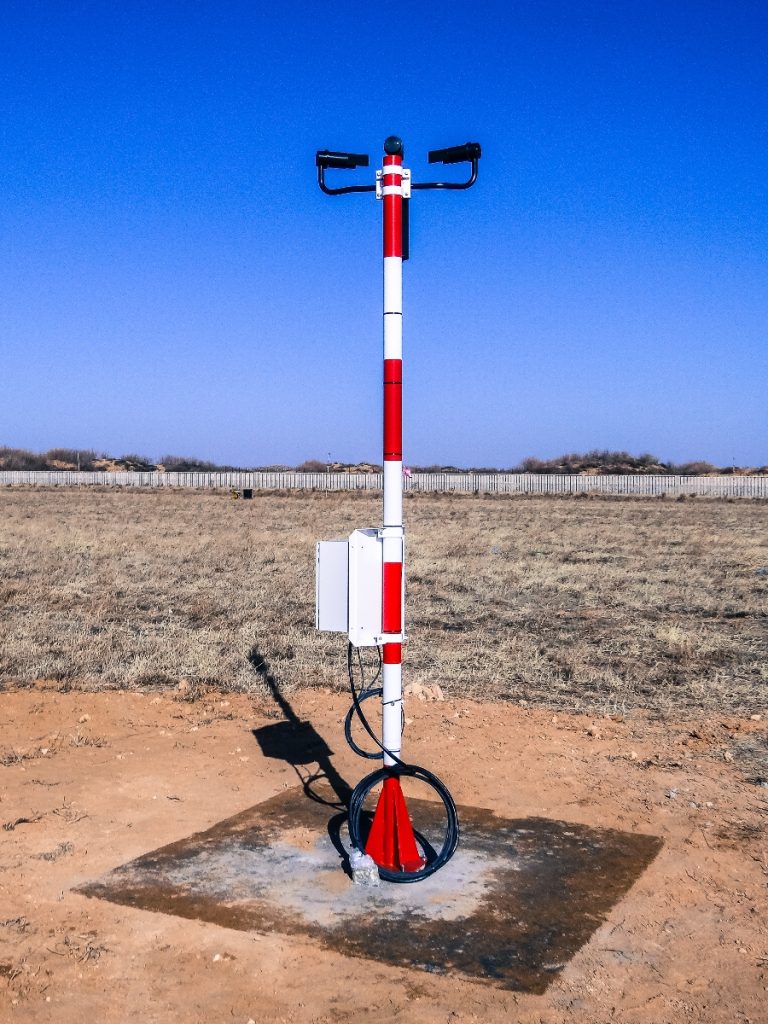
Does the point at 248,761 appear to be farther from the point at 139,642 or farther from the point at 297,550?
the point at 297,550

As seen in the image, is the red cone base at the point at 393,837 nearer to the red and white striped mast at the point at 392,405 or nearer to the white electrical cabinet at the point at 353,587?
the red and white striped mast at the point at 392,405

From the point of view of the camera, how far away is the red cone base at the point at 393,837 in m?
5.54

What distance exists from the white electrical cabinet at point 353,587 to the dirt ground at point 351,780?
163 centimetres

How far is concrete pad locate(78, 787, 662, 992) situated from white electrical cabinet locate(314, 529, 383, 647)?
1317 millimetres

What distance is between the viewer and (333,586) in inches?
220

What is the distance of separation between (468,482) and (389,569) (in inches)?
2864

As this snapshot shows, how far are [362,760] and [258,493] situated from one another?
6678 cm

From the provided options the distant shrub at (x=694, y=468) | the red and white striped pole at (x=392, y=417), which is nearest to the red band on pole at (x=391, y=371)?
the red and white striped pole at (x=392, y=417)

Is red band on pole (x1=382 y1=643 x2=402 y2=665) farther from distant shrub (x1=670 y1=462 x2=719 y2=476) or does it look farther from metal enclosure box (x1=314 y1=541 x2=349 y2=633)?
distant shrub (x1=670 y1=462 x2=719 y2=476)

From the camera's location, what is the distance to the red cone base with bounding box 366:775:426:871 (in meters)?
5.54

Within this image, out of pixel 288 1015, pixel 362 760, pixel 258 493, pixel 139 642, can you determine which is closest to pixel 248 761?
pixel 362 760

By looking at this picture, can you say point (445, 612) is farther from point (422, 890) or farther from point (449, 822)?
point (422, 890)

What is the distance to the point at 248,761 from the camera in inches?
305

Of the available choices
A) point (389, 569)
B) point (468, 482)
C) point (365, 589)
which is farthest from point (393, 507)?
point (468, 482)
